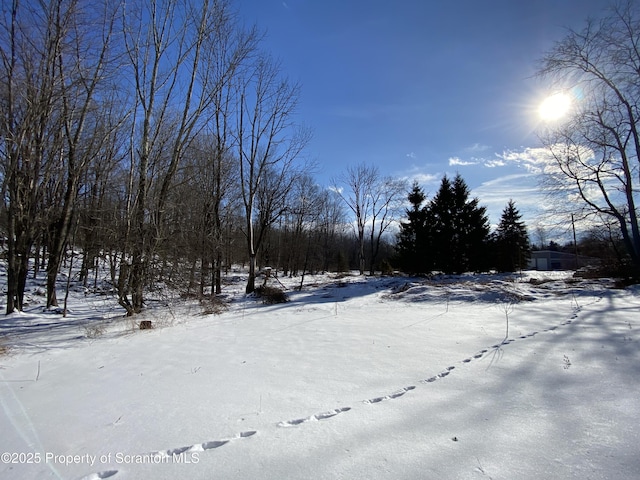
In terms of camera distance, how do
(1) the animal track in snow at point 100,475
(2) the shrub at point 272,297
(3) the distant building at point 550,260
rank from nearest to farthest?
(1) the animal track in snow at point 100,475 → (2) the shrub at point 272,297 → (3) the distant building at point 550,260

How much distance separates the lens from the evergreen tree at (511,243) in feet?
82.0

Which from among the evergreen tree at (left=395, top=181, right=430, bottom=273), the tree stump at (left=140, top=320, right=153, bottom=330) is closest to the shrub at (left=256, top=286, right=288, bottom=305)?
the tree stump at (left=140, top=320, right=153, bottom=330)

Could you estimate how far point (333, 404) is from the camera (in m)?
2.94

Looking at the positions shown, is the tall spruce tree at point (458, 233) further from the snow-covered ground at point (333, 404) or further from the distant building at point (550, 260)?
the distant building at point (550, 260)

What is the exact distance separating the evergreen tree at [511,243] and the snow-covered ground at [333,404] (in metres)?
20.5

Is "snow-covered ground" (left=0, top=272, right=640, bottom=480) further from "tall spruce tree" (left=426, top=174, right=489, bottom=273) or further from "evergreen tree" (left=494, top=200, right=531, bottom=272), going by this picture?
"evergreen tree" (left=494, top=200, right=531, bottom=272)

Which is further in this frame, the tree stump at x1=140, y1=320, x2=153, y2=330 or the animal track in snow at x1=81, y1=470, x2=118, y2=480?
the tree stump at x1=140, y1=320, x2=153, y2=330

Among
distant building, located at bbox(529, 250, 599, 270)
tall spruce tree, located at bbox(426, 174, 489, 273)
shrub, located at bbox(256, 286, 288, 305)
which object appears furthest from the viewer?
distant building, located at bbox(529, 250, 599, 270)

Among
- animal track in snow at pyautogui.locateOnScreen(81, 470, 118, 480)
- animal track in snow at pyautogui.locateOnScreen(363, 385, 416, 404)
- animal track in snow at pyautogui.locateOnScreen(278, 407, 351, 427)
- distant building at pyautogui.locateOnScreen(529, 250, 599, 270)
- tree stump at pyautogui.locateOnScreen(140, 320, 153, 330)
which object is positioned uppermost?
distant building at pyautogui.locateOnScreen(529, 250, 599, 270)

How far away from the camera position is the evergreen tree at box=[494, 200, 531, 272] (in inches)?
984

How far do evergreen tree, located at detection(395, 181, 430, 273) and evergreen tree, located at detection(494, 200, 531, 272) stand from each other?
5.48m

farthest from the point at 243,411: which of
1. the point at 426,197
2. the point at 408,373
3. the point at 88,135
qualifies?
the point at 426,197

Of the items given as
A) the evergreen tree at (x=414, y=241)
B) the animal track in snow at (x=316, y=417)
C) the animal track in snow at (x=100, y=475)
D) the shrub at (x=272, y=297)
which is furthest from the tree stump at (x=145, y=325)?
the evergreen tree at (x=414, y=241)

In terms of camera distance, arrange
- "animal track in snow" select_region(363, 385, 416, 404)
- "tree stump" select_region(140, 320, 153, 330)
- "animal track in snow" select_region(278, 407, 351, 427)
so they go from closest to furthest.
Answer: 1. "animal track in snow" select_region(278, 407, 351, 427)
2. "animal track in snow" select_region(363, 385, 416, 404)
3. "tree stump" select_region(140, 320, 153, 330)
